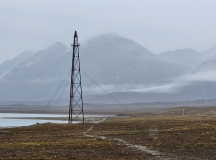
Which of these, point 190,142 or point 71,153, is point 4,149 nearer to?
point 71,153

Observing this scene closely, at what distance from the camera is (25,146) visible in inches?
1345

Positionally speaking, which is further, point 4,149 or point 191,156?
point 4,149

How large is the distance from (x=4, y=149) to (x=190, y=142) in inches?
627

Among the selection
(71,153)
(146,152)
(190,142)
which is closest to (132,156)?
(146,152)

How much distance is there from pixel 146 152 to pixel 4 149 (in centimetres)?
1105

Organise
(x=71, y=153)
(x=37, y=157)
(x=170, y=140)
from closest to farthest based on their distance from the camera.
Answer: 1. (x=37, y=157)
2. (x=71, y=153)
3. (x=170, y=140)

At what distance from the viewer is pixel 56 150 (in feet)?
104

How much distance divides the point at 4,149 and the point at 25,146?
2.38 m

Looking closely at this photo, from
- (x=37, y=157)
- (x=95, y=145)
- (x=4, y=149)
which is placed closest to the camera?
(x=37, y=157)

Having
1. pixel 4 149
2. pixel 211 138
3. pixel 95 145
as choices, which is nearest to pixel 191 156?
pixel 95 145

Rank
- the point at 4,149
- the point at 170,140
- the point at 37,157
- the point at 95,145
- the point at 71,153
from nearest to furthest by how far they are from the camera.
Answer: the point at 37,157 < the point at 71,153 < the point at 4,149 < the point at 95,145 < the point at 170,140

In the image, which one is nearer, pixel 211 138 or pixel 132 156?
pixel 132 156

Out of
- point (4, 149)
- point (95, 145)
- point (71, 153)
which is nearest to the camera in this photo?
point (71, 153)

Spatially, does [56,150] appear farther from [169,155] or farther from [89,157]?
[169,155]
